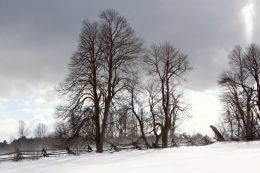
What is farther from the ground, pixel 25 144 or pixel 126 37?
pixel 126 37

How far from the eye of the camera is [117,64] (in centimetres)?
3141

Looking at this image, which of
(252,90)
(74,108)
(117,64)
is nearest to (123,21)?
(117,64)

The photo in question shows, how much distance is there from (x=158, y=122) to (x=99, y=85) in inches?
374

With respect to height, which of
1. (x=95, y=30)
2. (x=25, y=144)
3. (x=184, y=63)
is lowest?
(x=25, y=144)

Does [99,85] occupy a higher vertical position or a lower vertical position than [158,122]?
higher

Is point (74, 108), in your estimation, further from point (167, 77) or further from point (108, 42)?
point (167, 77)

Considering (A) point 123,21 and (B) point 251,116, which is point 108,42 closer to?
(A) point 123,21

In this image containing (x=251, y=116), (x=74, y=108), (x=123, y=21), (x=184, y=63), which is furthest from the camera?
(x=251, y=116)

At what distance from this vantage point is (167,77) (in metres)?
34.6

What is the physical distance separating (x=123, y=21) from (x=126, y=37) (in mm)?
1771

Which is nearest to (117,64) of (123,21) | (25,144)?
(123,21)

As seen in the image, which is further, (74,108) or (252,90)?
(252,90)

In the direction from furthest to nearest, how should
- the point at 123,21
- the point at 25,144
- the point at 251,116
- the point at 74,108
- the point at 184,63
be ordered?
the point at 25,144 < the point at 251,116 < the point at 184,63 < the point at 123,21 < the point at 74,108

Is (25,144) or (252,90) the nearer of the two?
(252,90)
